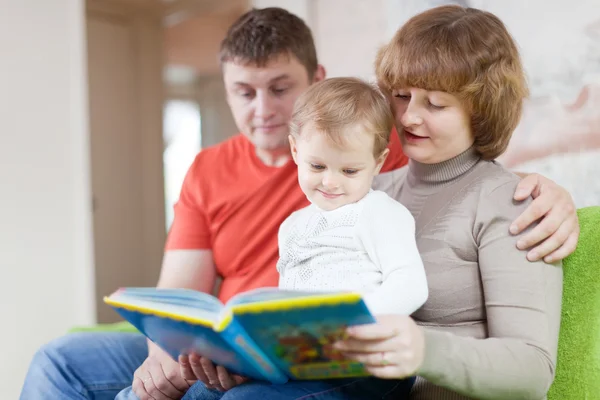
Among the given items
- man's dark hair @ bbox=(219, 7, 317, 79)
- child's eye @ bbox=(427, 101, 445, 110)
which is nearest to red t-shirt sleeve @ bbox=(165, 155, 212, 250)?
man's dark hair @ bbox=(219, 7, 317, 79)

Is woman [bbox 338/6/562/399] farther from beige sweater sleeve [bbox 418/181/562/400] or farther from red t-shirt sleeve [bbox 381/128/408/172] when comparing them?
red t-shirt sleeve [bbox 381/128/408/172]

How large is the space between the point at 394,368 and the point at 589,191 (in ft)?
5.62

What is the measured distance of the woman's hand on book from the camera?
1.06 metres

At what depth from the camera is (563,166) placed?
2354mm

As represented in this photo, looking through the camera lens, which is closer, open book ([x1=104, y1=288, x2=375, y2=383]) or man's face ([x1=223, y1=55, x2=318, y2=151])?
open book ([x1=104, y1=288, x2=375, y2=383])

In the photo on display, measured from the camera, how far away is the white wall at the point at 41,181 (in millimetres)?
3045

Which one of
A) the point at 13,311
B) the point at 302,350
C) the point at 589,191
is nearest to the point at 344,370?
the point at 302,350

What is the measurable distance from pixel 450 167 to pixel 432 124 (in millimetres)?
103

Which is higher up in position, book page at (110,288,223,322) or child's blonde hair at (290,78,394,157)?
child's blonde hair at (290,78,394,157)

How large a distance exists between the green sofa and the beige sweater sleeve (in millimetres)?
101

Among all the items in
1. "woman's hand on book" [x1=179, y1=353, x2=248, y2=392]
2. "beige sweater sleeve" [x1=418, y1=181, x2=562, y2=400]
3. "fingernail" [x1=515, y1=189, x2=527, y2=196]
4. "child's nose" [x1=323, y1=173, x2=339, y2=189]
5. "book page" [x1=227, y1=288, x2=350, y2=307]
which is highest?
"child's nose" [x1=323, y1=173, x2=339, y2=189]

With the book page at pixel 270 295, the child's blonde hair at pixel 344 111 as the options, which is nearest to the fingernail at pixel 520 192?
the child's blonde hair at pixel 344 111

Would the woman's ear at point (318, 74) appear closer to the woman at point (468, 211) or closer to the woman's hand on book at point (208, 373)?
the woman at point (468, 211)

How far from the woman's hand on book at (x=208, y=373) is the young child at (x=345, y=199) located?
0.60 feet
